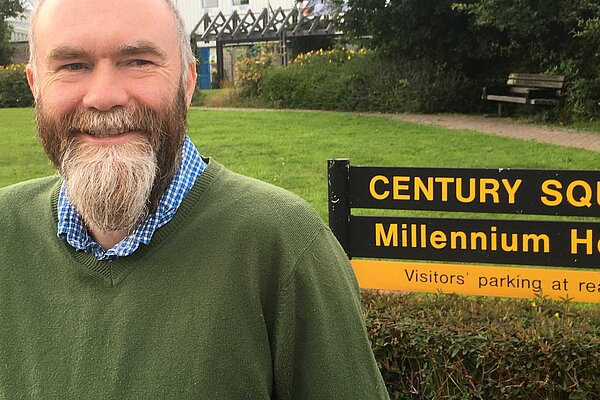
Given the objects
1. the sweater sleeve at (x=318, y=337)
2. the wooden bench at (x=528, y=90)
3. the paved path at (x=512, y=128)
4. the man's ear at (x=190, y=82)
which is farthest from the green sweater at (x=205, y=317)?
the wooden bench at (x=528, y=90)

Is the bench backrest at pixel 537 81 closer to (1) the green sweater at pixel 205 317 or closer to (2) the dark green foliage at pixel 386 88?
(2) the dark green foliage at pixel 386 88

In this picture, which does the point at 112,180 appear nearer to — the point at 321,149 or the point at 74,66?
the point at 74,66

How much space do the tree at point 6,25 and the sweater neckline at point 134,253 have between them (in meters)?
33.3

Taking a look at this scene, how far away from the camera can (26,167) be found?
32.4 ft

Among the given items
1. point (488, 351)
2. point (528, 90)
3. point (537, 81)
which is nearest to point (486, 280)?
point (488, 351)

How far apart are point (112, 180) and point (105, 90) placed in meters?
0.18

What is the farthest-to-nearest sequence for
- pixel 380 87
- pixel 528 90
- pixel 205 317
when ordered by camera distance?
pixel 380 87
pixel 528 90
pixel 205 317

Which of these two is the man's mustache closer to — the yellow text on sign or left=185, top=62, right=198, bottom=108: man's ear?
left=185, top=62, right=198, bottom=108: man's ear

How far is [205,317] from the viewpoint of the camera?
1.44 meters

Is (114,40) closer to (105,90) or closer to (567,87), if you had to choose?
(105,90)

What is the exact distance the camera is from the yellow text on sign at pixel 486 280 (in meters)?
3.60

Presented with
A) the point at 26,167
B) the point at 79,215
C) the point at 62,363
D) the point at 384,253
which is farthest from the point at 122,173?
the point at 26,167

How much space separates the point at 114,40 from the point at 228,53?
32148 millimetres

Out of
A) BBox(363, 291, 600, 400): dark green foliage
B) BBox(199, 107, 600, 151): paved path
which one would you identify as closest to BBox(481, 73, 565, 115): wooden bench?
BBox(199, 107, 600, 151): paved path
